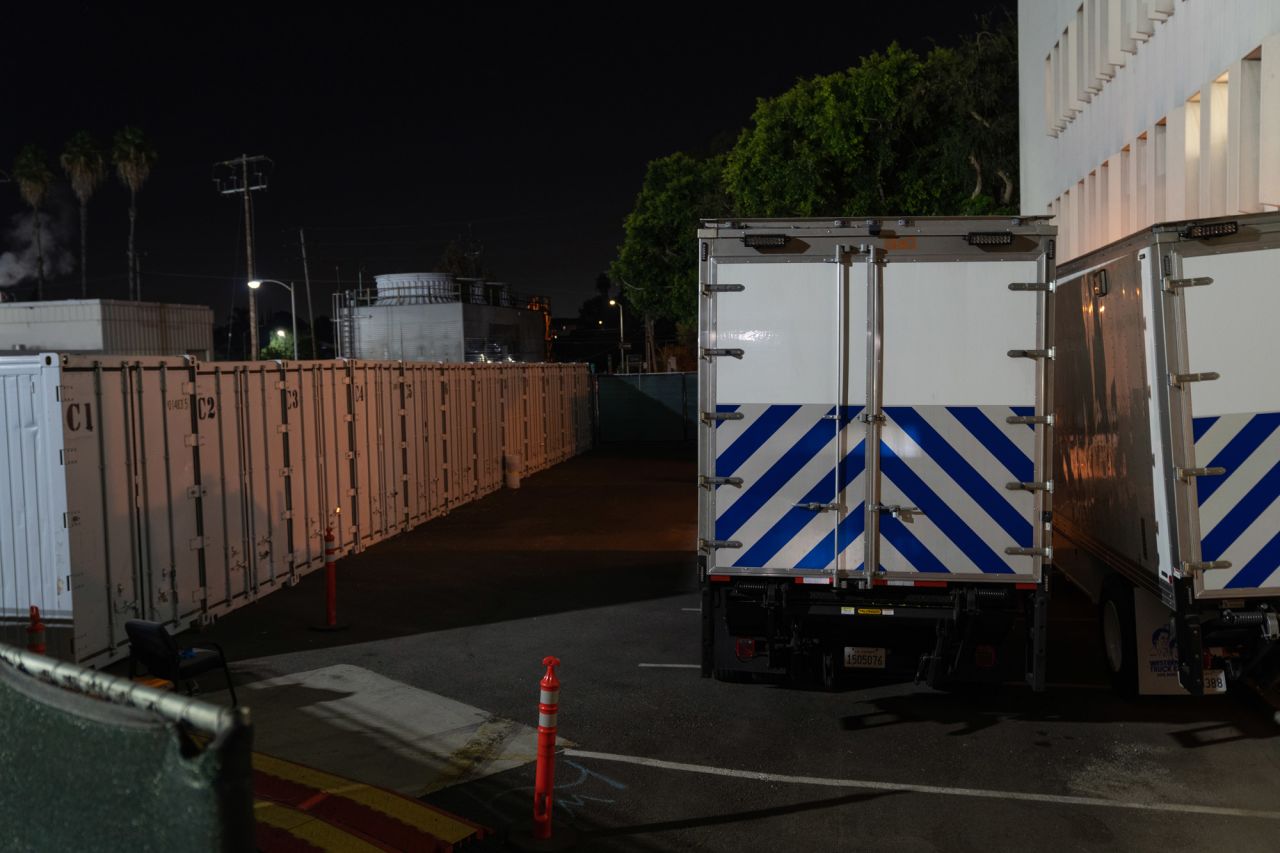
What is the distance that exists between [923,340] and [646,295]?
4588 centimetres

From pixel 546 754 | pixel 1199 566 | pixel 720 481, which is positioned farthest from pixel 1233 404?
pixel 546 754

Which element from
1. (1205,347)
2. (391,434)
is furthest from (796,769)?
(391,434)


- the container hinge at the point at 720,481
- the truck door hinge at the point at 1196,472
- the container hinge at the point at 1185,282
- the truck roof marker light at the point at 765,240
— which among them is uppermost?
the truck roof marker light at the point at 765,240

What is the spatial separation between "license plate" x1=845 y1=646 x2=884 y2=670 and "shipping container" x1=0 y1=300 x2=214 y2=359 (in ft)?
115

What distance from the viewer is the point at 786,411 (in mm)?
8109

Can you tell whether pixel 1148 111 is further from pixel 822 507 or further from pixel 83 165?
pixel 83 165

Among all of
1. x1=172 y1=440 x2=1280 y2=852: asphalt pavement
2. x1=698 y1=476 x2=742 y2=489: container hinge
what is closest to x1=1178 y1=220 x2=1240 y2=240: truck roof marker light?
x1=698 y1=476 x2=742 y2=489: container hinge

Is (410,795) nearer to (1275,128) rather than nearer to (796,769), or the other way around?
(796,769)

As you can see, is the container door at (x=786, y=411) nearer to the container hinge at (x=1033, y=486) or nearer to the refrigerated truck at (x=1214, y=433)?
the container hinge at (x=1033, y=486)

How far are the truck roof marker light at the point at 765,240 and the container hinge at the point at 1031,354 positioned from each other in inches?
70.8

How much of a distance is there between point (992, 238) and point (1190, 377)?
1606 mm

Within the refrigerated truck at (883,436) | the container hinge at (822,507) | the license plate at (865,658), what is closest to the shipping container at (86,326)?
the refrigerated truck at (883,436)

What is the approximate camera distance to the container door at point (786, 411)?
805 cm

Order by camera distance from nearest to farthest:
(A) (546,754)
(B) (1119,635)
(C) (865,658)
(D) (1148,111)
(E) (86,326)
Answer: (A) (546,754)
(C) (865,658)
(B) (1119,635)
(D) (1148,111)
(E) (86,326)
